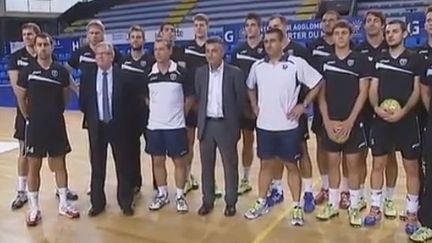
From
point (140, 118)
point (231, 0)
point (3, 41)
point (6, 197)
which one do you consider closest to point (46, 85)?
point (140, 118)

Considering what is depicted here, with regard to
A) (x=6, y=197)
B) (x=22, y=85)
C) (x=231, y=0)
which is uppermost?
(x=231, y=0)

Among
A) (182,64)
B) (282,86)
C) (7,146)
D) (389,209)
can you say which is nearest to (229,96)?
(282,86)

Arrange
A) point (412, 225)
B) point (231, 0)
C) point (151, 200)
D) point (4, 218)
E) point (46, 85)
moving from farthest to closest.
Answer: point (231, 0), point (151, 200), point (4, 218), point (46, 85), point (412, 225)

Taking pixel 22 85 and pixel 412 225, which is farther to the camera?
pixel 22 85

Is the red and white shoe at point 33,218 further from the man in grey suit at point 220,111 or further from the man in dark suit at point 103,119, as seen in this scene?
the man in grey suit at point 220,111

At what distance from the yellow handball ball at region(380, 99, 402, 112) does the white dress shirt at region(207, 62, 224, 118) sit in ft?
3.70

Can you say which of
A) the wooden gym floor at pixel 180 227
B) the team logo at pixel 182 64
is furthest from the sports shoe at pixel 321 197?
the team logo at pixel 182 64

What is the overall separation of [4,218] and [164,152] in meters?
1.31

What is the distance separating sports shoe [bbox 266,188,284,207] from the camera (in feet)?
14.6

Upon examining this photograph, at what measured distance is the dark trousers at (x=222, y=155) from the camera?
4117 millimetres

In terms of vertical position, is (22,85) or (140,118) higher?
(22,85)

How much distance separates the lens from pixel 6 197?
4941 millimetres

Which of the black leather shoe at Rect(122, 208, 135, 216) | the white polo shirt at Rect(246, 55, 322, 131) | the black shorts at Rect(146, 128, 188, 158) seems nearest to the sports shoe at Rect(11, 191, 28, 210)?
the black leather shoe at Rect(122, 208, 135, 216)

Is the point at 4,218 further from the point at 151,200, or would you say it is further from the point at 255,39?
the point at 255,39
